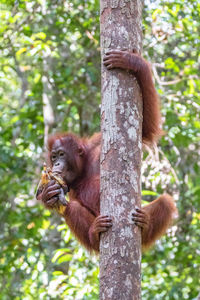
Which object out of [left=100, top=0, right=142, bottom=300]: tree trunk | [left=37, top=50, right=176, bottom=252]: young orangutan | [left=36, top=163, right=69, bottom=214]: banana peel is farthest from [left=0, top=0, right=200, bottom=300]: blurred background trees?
[left=100, top=0, right=142, bottom=300]: tree trunk

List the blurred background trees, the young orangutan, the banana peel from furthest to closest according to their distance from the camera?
the blurred background trees
the banana peel
the young orangutan

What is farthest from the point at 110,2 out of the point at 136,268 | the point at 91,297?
the point at 91,297

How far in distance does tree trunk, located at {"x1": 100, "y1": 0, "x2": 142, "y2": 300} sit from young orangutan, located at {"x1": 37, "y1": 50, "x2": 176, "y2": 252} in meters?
0.07

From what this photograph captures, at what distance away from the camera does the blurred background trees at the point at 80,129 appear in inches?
243

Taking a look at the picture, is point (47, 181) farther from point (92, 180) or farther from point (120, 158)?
point (120, 158)

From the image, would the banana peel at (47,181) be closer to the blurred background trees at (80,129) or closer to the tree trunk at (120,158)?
the tree trunk at (120,158)

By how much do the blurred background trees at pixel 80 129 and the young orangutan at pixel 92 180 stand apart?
101 cm

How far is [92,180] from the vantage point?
15.6 ft

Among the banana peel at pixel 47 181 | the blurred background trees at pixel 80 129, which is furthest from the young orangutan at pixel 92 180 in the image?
the blurred background trees at pixel 80 129

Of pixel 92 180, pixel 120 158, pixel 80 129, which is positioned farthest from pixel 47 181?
pixel 80 129

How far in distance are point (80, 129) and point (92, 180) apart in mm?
2206

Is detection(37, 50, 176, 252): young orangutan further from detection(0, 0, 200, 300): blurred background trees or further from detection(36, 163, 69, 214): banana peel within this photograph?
detection(0, 0, 200, 300): blurred background trees

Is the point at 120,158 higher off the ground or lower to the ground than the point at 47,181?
higher

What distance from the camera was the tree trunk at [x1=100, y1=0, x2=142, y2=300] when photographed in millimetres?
2701
